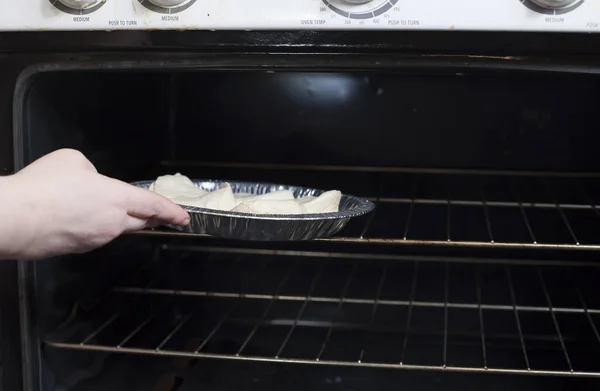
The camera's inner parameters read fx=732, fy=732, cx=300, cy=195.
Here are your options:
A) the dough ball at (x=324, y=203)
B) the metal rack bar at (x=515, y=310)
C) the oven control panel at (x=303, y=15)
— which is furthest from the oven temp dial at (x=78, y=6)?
the metal rack bar at (x=515, y=310)

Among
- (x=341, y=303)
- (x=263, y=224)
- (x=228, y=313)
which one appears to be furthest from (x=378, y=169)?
(x=263, y=224)

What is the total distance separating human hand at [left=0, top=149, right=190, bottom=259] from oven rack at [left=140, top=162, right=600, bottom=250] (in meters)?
0.57

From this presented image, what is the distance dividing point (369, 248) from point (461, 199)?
0.62 feet

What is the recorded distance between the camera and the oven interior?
1.16 metres

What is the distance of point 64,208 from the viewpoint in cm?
70

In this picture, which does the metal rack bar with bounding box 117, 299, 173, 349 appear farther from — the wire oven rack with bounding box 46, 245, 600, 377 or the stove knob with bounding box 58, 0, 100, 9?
the stove knob with bounding box 58, 0, 100, 9

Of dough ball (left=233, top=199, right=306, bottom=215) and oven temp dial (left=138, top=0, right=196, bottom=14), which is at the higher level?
oven temp dial (left=138, top=0, right=196, bottom=14)

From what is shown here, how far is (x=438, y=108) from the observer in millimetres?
1281

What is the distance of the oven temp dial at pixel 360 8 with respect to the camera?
2.58 feet

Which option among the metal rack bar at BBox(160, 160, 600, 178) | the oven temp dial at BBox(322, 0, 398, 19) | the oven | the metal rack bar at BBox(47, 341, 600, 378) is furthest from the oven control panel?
the metal rack bar at BBox(160, 160, 600, 178)

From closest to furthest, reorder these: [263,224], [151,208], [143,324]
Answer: [151,208] < [263,224] < [143,324]

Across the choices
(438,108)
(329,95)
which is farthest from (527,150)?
(329,95)

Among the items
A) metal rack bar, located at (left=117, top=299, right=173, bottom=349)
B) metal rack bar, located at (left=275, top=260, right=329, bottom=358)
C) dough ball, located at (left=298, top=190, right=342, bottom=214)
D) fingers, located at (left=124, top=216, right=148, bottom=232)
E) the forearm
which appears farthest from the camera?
metal rack bar, located at (left=275, top=260, right=329, bottom=358)

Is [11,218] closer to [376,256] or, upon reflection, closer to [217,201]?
[217,201]
